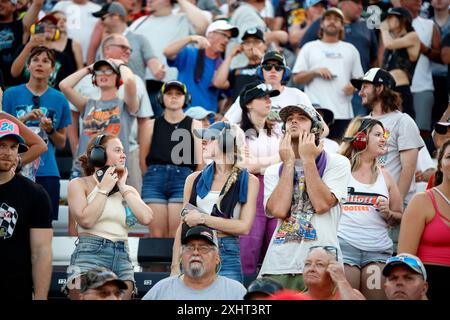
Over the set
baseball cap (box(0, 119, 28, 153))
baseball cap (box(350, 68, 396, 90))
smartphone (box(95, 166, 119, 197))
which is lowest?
smartphone (box(95, 166, 119, 197))

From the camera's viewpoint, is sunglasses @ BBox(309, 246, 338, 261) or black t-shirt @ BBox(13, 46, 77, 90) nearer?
sunglasses @ BBox(309, 246, 338, 261)

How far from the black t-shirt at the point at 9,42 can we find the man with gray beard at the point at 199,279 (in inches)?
229

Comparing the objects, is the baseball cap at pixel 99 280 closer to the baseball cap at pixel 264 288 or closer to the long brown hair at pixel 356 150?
the baseball cap at pixel 264 288

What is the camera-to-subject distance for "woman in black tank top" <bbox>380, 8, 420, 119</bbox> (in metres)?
12.3

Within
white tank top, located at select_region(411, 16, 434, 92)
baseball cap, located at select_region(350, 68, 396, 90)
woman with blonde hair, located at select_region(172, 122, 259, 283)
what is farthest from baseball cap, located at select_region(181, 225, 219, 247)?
white tank top, located at select_region(411, 16, 434, 92)

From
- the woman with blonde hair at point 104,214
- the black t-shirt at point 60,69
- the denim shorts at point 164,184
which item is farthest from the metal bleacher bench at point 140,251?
the black t-shirt at point 60,69

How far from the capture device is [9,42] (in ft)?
42.8

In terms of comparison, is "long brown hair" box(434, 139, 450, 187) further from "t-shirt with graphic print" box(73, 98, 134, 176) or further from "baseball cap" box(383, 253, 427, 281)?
"t-shirt with graphic print" box(73, 98, 134, 176)

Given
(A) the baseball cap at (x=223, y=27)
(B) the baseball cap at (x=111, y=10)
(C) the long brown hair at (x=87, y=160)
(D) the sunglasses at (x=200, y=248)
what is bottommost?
(D) the sunglasses at (x=200, y=248)

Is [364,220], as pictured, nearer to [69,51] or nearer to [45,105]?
[45,105]

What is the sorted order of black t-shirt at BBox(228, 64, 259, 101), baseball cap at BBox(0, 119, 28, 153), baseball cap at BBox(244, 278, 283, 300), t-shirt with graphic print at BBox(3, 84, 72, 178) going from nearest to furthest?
baseball cap at BBox(244, 278, 283, 300), baseball cap at BBox(0, 119, 28, 153), t-shirt with graphic print at BBox(3, 84, 72, 178), black t-shirt at BBox(228, 64, 259, 101)

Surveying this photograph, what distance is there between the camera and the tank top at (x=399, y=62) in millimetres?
12344
